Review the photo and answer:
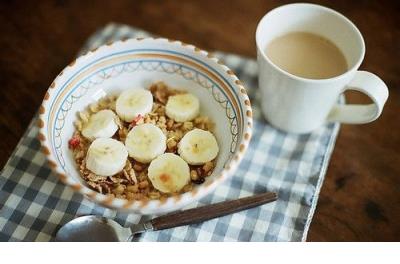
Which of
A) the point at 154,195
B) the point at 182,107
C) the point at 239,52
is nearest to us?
the point at 154,195

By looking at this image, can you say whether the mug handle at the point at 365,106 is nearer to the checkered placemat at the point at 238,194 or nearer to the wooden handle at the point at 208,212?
the checkered placemat at the point at 238,194

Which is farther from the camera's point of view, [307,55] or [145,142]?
[307,55]

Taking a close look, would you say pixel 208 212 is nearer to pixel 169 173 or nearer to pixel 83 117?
pixel 169 173

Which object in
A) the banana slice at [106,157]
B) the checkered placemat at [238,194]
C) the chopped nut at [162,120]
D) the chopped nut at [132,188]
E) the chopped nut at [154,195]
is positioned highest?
the banana slice at [106,157]

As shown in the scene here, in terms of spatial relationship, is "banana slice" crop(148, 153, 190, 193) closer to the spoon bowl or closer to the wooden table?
the spoon bowl

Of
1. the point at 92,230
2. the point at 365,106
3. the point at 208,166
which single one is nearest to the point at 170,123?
the point at 208,166

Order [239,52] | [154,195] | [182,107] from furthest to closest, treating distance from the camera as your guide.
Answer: [239,52], [182,107], [154,195]

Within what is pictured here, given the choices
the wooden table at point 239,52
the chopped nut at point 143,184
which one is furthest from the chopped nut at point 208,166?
the wooden table at point 239,52

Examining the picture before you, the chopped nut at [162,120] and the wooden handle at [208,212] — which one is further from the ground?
the chopped nut at [162,120]

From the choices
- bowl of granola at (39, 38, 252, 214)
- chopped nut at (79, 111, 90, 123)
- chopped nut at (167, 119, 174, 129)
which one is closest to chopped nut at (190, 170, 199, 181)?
bowl of granola at (39, 38, 252, 214)
